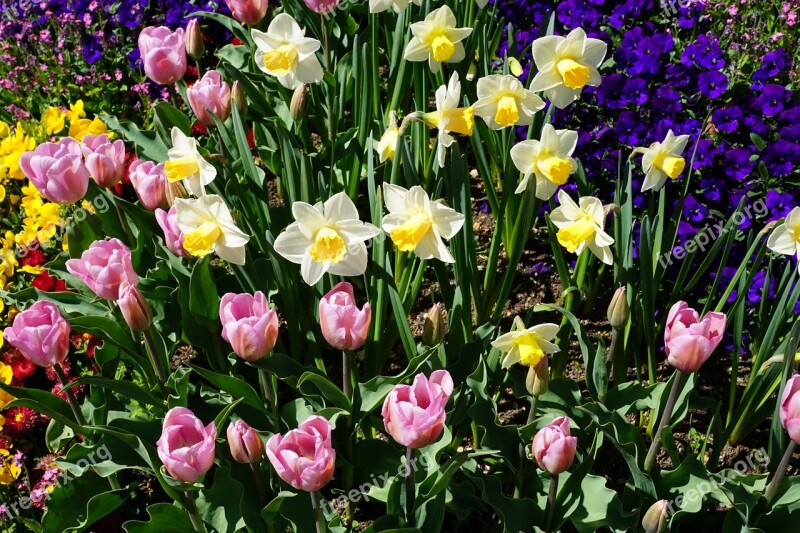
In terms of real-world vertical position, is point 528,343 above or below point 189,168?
below

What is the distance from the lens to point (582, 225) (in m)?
1.84

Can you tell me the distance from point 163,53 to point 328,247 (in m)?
0.93

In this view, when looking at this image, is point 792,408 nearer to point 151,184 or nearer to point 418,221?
point 418,221

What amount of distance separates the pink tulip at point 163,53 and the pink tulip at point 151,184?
343 millimetres

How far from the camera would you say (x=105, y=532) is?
2021mm

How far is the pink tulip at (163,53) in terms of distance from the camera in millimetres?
2244

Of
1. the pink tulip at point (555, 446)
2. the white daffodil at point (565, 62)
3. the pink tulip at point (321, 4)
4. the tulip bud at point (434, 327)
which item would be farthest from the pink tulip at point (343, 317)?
the pink tulip at point (321, 4)

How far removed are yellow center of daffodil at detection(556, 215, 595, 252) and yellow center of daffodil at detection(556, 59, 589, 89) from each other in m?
0.33

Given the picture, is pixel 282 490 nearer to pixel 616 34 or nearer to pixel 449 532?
pixel 449 532

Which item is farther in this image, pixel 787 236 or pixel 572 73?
pixel 572 73

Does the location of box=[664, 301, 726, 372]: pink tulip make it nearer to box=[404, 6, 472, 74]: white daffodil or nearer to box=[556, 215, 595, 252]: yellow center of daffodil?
box=[556, 215, 595, 252]: yellow center of daffodil

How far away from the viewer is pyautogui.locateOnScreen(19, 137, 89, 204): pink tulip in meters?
1.93

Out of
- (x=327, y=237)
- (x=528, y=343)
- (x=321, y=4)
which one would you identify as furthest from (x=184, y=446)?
(x=321, y=4)

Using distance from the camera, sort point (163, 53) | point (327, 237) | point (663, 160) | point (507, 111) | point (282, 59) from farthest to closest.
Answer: point (163, 53) < point (282, 59) < point (663, 160) < point (507, 111) < point (327, 237)
